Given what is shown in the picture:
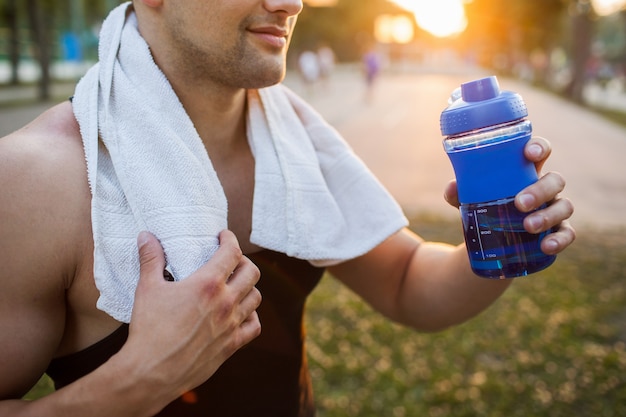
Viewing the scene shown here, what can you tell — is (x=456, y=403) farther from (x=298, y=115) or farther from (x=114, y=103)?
(x=114, y=103)

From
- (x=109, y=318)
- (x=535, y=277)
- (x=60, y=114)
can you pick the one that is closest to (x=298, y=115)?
(x=60, y=114)

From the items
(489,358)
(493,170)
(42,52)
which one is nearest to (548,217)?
(493,170)

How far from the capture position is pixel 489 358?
4371 mm

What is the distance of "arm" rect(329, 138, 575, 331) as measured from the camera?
188cm

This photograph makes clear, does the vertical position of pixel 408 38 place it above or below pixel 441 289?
below

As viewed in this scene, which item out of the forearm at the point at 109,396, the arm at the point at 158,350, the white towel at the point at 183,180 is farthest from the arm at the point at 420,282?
the forearm at the point at 109,396

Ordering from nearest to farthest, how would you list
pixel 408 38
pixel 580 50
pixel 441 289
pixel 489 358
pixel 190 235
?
pixel 190 235 < pixel 441 289 < pixel 489 358 < pixel 580 50 < pixel 408 38

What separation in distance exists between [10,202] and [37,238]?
0.10m

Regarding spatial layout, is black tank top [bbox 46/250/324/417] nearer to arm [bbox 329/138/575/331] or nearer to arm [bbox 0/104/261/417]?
arm [bbox 0/104/261/417]

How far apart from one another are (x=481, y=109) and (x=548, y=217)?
0.31 meters

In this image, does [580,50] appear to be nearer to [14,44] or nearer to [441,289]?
[14,44]

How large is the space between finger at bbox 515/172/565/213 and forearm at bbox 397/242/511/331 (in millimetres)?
450

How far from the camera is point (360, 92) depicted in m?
29.0

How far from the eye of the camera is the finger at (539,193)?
1419 millimetres
